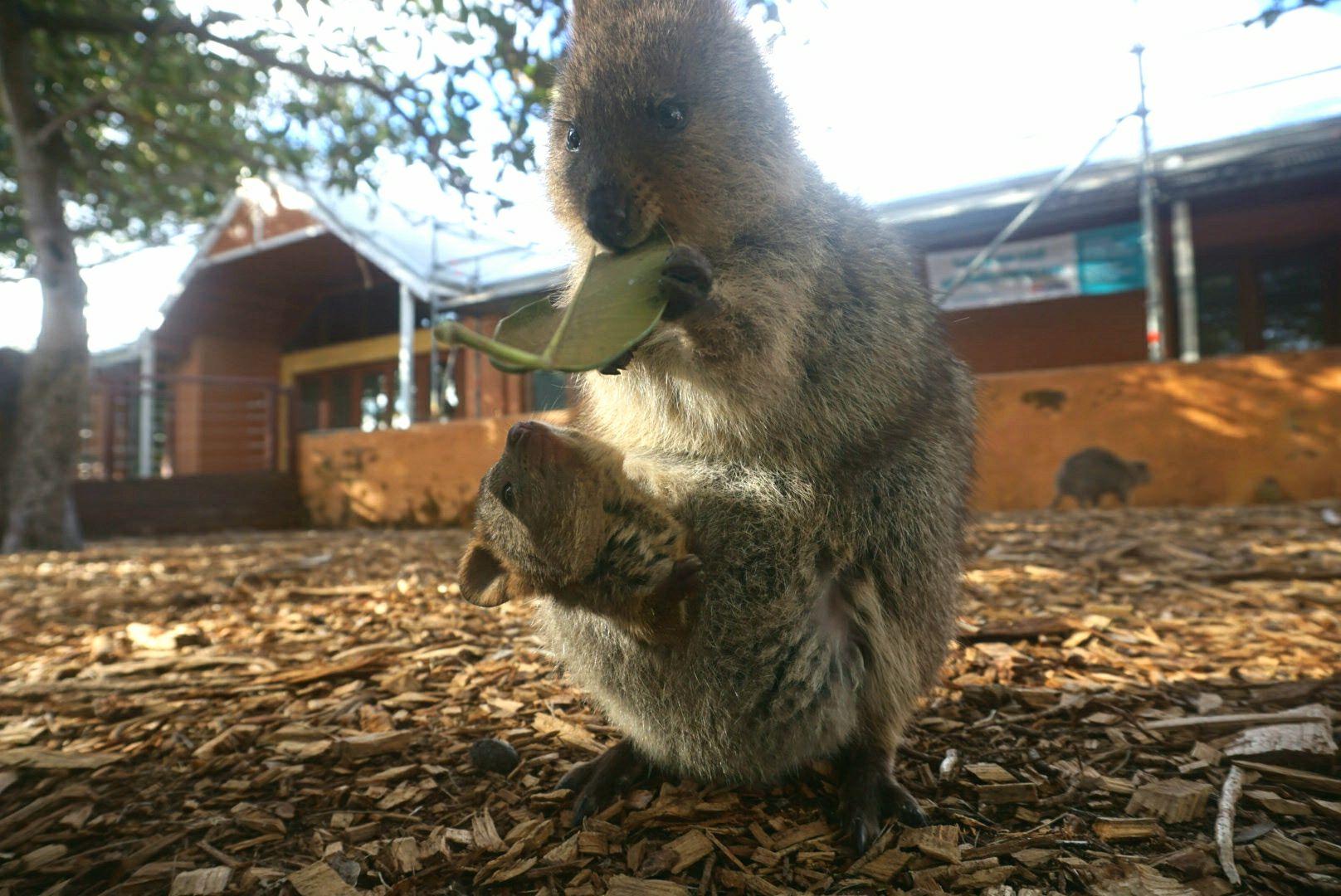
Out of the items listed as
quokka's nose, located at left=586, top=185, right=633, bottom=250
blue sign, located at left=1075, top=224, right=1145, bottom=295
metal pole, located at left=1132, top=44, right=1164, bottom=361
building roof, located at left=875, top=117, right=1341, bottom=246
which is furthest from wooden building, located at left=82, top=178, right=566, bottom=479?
quokka's nose, located at left=586, top=185, right=633, bottom=250

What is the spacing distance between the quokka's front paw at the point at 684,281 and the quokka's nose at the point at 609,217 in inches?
9.4

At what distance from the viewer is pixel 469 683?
2693mm

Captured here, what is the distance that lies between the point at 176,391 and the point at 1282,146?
2101 cm

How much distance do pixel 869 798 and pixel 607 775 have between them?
2.05ft

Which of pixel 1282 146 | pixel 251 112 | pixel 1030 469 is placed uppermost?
pixel 251 112

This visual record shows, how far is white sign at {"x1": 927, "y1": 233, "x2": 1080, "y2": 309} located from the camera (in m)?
10.3

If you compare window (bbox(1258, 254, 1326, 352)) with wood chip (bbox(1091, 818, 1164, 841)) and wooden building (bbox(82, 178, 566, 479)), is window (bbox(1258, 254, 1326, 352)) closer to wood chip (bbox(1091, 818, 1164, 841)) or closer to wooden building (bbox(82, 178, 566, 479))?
wooden building (bbox(82, 178, 566, 479))

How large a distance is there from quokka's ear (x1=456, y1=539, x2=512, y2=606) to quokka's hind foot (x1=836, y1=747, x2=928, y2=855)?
899mm

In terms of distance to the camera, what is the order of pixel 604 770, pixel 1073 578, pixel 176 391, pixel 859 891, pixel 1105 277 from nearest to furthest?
pixel 859 891
pixel 604 770
pixel 1073 578
pixel 1105 277
pixel 176 391

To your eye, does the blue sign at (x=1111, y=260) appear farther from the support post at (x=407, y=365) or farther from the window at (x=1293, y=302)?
the support post at (x=407, y=365)

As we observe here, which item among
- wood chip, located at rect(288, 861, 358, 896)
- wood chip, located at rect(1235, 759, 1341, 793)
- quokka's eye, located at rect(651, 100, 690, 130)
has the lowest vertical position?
wood chip, located at rect(288, 861, 358, 896)

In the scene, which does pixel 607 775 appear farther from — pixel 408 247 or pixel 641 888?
pixel 408 247

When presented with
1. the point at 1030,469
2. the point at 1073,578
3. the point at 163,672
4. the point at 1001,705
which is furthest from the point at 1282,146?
the point at 163,672

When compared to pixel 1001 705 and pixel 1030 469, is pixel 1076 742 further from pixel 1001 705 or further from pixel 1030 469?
pixel 1030 469
